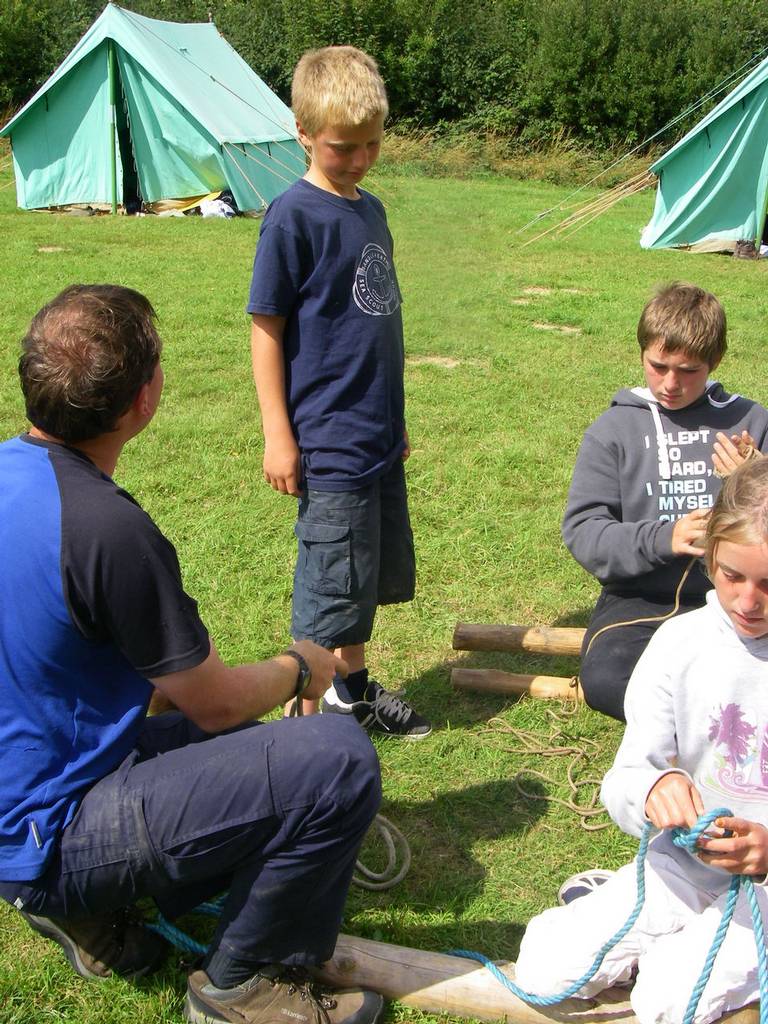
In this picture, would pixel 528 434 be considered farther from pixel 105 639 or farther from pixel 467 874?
pixel 105 639

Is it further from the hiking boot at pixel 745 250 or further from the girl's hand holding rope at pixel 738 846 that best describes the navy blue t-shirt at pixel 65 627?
the hiking boot at pixel 745 250

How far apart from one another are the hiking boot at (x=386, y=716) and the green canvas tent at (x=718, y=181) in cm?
1112

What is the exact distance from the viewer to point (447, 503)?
4961mm

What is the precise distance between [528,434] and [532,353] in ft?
6.27

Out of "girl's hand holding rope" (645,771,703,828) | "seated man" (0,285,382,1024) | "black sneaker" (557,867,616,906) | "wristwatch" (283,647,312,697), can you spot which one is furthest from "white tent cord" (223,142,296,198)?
"girl's hand holding rope" (645,771,703,828)

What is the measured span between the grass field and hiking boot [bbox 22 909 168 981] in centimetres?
5

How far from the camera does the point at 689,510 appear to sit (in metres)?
3.12

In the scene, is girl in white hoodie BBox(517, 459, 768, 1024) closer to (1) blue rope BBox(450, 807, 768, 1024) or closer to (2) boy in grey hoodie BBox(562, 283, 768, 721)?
(1) blue rope BBox(450, 807, 768, 1024)

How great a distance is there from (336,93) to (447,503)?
8.21ft

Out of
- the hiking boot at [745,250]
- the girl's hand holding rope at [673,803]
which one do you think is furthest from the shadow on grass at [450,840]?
the hiking boot at [745,250]

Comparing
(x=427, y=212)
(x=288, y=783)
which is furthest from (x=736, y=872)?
(x=427, y=212)

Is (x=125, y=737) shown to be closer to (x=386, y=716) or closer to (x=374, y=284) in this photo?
(x=386, y=716)

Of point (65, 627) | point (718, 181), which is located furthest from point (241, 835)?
point (718, 181)

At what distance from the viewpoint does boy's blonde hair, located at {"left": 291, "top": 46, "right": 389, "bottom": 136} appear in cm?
A: 277
